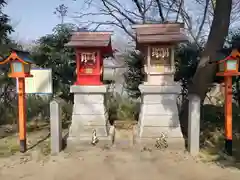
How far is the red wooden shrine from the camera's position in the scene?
19.0ft

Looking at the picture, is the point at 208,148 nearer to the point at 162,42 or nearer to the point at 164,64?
the point at 164,64

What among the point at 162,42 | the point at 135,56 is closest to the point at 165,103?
the point at 162,42

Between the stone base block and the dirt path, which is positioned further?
the stone base block

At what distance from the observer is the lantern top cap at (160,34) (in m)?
5.59

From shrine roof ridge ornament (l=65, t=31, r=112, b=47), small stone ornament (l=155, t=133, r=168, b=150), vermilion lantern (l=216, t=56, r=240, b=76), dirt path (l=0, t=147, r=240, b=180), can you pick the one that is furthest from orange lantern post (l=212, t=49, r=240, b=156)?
shrine roof ridge ornament (l=65, t=31, r=112, b=47)


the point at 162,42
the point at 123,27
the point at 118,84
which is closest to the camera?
the point at 162,42

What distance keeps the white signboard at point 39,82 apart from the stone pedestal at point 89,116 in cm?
67

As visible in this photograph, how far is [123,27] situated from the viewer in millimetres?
13211

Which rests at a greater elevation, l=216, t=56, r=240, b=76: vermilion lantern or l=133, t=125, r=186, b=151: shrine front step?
l=216, t=56, r=240, b=76: vermilion lantern

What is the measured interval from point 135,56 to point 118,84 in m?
3.53

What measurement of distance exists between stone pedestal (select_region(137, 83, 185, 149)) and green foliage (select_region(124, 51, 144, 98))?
2814 millimetres

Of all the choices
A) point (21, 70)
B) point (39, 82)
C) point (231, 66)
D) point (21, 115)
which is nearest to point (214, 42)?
point (231, 66)

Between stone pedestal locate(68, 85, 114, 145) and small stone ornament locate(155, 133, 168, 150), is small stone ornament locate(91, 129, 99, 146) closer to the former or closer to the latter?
stone pedestal locate(68, 85, 114, 145)

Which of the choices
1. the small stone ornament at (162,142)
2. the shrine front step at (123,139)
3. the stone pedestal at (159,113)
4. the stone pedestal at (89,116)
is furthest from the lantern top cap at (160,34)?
the shrine front step at (123,139)
